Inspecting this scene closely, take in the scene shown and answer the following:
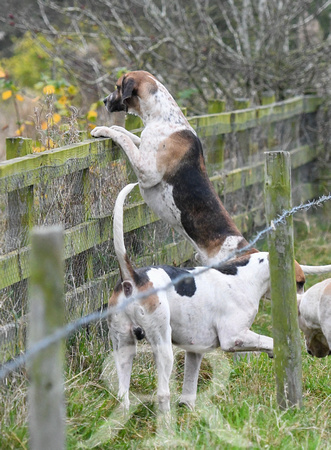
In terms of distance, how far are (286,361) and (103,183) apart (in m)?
1.87

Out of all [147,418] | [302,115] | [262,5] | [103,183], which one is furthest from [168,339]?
[262,5]

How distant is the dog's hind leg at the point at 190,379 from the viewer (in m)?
4.20

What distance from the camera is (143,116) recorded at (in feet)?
17.3

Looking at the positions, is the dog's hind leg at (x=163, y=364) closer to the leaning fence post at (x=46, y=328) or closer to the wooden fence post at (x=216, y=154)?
the leaning fence post at (x=46, y=328)

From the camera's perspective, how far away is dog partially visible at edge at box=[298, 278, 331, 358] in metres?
4.12

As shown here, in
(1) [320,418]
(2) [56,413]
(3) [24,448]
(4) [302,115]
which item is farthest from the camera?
(4) [302,115]

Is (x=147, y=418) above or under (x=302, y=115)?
under

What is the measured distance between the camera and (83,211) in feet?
15.1

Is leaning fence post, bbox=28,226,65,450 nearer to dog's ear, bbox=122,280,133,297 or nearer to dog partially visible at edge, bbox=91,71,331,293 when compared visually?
dog's ear, bbox=122,280,133,297

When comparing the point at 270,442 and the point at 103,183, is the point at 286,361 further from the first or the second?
the point at 103,183

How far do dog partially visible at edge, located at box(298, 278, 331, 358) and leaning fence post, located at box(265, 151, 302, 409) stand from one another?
390mm

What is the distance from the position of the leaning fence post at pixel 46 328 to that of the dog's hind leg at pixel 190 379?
80.9 inches

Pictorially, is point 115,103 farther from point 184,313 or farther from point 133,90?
point 184,313

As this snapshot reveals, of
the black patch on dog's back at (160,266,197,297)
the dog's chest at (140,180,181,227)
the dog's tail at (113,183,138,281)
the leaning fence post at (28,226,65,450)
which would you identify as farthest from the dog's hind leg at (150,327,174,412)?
the leaning fence post at (28,226,65,450)
